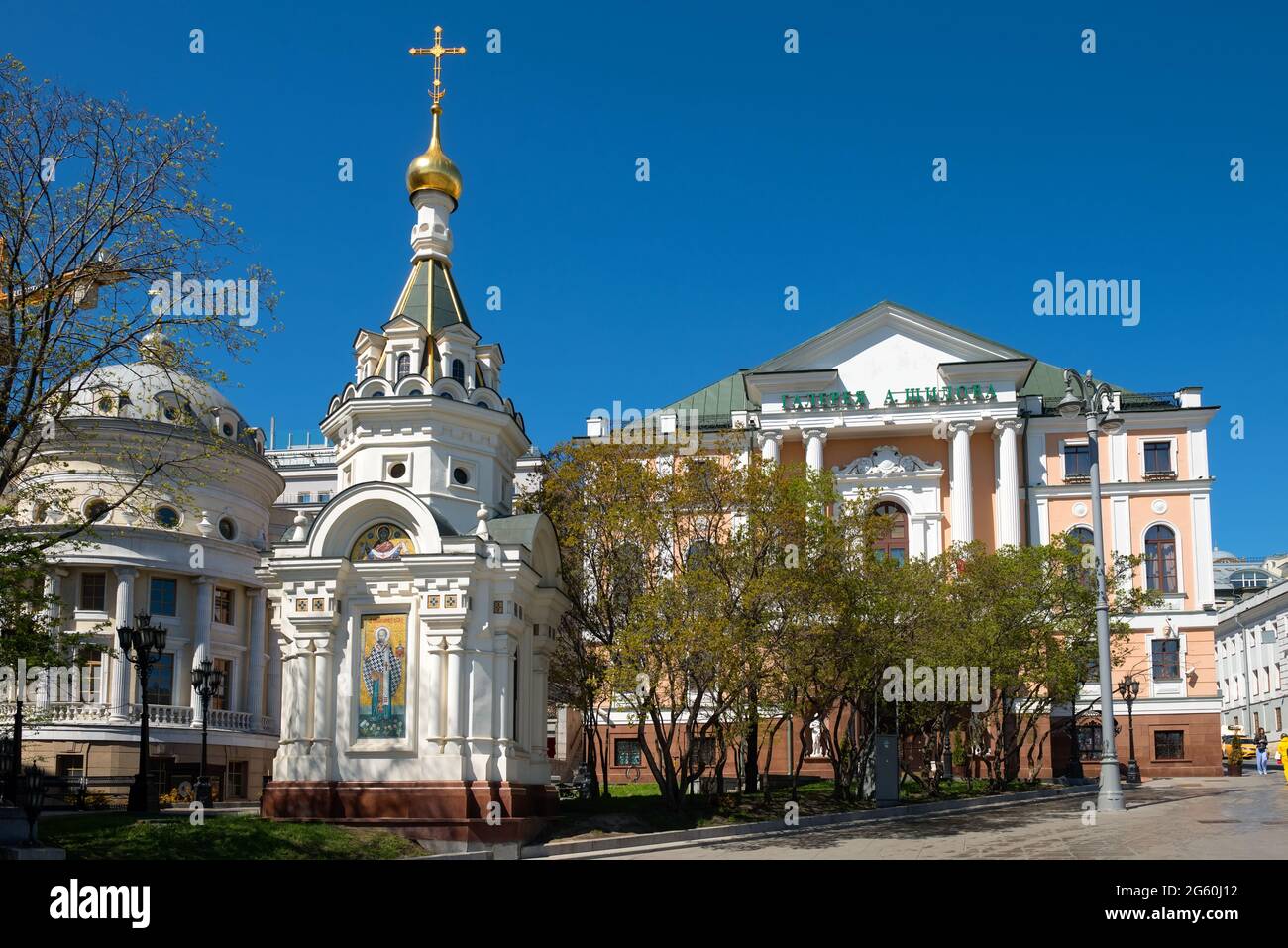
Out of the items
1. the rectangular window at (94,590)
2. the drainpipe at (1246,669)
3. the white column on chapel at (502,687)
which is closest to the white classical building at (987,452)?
the rectangular window at (94,590)

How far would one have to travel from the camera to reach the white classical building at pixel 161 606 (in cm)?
4969

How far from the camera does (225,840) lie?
934 inches

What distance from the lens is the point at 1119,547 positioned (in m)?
54.0

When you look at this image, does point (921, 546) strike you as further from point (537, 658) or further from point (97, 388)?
point (97, 388)

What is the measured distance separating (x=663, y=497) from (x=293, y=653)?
10.4 metres

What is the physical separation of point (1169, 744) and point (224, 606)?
40.2m

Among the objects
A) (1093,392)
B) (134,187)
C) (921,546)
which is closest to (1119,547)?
(921,546)

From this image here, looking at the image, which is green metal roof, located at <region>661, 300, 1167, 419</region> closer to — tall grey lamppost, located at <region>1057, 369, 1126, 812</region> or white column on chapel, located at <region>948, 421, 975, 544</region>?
white column on chapel, located at <region>948, 421, 975, 544</region>

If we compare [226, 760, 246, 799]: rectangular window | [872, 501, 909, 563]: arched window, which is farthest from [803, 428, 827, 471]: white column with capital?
[226, 760, 246, 799]: rectangular window

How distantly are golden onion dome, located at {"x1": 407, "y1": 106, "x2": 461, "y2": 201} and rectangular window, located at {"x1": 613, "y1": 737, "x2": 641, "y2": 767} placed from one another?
82.1ft

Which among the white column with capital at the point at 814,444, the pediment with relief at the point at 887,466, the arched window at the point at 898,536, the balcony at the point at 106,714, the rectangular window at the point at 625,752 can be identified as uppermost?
the white column with capital at the point at 814,444

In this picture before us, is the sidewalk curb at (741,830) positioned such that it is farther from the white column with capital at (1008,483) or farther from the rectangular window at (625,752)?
the white column with capital at (1008,483)

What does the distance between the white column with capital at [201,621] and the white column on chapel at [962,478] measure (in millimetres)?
31514

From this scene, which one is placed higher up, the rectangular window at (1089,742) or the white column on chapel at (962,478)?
the white column on chapel at (962,478)
